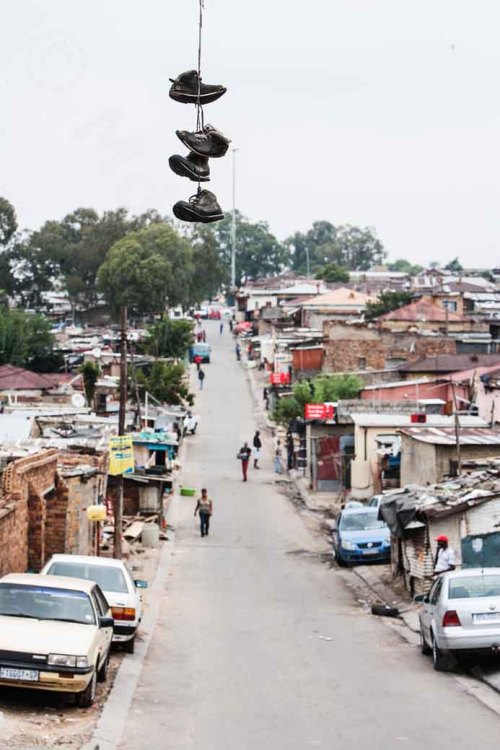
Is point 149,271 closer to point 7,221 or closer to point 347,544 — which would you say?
point 7,221

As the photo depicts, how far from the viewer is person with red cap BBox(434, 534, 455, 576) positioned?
70.3 feet

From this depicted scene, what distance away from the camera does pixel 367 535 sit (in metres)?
30.2

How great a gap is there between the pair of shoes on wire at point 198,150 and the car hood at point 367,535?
62.4 ft

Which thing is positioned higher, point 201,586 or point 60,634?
point 60,634

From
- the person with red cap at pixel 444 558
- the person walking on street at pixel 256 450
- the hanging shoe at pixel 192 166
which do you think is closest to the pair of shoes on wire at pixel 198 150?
the hanging shoe at pixel 192 166

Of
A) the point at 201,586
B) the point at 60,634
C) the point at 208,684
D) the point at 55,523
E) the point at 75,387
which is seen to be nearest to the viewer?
the point at 60,634

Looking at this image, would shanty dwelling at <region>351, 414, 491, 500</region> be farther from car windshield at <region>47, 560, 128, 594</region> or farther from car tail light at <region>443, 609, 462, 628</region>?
car tail light at <region>443, 609, 462, 628</region>

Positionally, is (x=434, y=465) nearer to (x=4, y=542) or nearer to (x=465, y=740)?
(x=4, y=542)

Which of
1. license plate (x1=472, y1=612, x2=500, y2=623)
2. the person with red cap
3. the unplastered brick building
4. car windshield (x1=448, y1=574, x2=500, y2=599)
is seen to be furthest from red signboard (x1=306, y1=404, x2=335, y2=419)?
license plate (x1=472, y1=612, x2=500, y2=623)

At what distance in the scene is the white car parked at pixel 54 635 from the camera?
42.7 feet

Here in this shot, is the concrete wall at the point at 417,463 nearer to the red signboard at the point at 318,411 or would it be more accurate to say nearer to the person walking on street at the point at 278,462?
the red signboard at the point at 318,411

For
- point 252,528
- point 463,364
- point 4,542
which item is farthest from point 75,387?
point 4,542

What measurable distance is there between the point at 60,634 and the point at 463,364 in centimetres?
4913

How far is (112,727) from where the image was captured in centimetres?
1298
